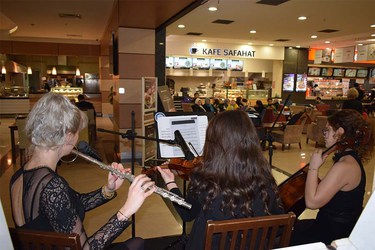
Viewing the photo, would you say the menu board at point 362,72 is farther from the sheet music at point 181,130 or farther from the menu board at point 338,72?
the sheet music at point 181,130

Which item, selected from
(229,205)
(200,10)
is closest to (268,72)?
(200,10)

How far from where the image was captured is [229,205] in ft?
4.73

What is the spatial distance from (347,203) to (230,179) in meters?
0.95

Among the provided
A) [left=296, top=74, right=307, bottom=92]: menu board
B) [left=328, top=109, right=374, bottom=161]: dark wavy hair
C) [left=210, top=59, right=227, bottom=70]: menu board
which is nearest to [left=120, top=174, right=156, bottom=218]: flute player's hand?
[left=328, top=109, right=374, bottom=161]: dark wavy hair

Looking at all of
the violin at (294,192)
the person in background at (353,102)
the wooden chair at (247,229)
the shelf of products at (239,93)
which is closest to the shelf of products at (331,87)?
the shelf of products at (239,93)

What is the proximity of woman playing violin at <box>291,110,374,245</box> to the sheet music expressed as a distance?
36.8 inches

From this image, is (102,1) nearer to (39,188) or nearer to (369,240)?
(39,188)

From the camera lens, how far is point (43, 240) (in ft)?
3.80

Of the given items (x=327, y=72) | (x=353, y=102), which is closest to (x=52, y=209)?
(x=353, y=102)

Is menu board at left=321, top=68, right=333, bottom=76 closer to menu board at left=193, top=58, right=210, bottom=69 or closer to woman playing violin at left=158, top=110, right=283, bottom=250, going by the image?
menu board at left=193, top=58, right=210, bottom=69

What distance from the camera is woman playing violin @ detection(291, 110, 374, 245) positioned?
1.87m

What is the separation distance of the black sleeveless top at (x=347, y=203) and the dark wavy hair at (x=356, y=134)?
0.26 ft

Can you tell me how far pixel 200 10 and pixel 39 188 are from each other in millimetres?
5579

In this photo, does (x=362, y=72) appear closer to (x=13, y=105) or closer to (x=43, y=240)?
(x=13, y=105)
